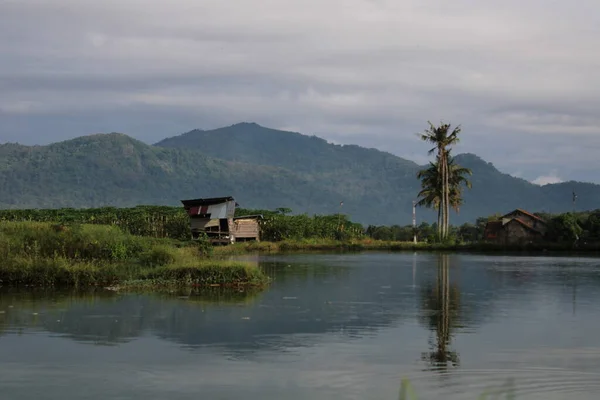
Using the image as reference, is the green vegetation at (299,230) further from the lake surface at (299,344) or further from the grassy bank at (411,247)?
the lake surface at (299,344)

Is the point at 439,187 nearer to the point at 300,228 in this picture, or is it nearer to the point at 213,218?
the point at 300,228

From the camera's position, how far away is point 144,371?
1455 centimetres

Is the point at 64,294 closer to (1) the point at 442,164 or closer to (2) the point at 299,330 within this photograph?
(2) the point at 299,330

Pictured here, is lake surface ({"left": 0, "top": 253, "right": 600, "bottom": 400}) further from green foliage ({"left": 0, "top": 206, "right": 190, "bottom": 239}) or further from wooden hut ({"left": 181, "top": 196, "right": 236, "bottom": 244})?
green foliage ({"left": 0, "top": 206, "right": 190, "bottom": 239})

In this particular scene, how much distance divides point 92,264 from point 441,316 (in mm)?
12415

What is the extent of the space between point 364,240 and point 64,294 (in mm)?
49734

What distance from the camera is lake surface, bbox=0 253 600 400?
1348cm

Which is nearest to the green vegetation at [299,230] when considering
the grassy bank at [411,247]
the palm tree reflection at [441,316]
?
the grassy bank at [411,247]

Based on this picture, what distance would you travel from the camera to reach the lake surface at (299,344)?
13477 mm

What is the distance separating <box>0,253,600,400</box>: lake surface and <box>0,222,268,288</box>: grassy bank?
4.12ft

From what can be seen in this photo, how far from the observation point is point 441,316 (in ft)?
74.0

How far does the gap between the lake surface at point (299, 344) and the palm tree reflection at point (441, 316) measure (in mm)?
46

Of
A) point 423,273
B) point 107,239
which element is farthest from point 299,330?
point 423,273

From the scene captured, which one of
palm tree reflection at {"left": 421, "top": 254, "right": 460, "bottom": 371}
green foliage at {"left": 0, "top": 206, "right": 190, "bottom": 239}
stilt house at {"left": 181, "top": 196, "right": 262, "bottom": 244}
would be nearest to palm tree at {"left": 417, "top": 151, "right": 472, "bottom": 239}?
stilt house at {"left": 181, "top": 196, "right": 262, "bottom": 244}
